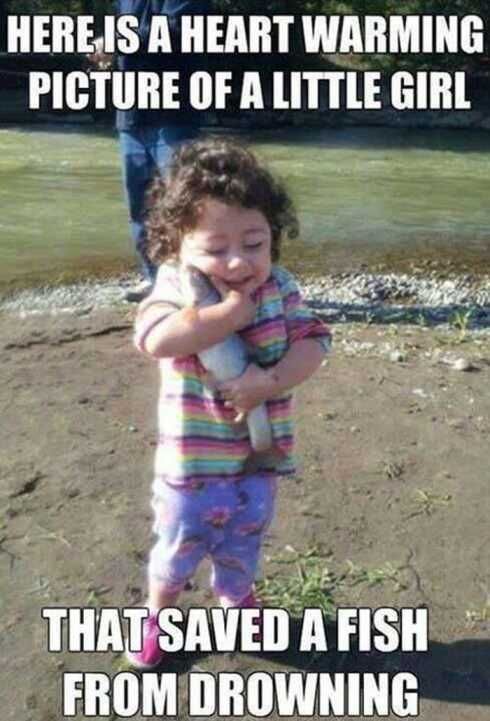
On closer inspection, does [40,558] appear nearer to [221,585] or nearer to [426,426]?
[221,585]

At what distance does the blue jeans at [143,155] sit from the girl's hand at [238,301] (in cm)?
277

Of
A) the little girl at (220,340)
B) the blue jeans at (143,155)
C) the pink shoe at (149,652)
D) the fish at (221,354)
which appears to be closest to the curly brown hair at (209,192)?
the little girl at (220,340)

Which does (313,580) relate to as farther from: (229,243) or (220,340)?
(229,243)

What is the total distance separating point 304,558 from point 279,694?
64cm

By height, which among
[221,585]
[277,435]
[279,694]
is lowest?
[279,694]

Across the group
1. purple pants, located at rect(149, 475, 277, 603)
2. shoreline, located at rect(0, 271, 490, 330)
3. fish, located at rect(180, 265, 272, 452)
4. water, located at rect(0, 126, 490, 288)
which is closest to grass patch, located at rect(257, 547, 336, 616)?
purple pants, located at rect(149, 475, 277, 603)

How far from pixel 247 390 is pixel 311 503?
1.30 m

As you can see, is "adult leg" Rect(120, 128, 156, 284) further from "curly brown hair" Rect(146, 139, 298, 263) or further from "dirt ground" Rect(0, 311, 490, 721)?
"curly brown hair" Rect(146, 139, 298, 263)

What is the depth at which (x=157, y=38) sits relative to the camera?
560 centimetres

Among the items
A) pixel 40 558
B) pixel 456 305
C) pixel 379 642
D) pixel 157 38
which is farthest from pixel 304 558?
pixel 456 305

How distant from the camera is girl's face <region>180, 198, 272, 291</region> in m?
2.85

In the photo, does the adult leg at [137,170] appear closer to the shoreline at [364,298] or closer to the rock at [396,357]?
the shoreline at [364,298]

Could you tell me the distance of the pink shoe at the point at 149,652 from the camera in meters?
3.21

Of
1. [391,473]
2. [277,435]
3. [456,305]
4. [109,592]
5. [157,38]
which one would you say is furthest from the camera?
[456,305]
